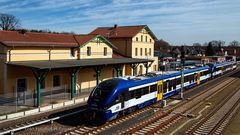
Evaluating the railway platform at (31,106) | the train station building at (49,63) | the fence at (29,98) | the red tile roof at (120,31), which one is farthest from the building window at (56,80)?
the red tile roof at (120,31)

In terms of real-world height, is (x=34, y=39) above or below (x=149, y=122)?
above

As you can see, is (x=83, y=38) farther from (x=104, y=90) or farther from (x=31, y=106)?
(x=104, y=90)

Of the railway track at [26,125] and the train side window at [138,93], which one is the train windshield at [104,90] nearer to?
the train side window at [138,93]

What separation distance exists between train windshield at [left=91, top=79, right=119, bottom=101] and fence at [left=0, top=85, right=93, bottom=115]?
6.39 meters

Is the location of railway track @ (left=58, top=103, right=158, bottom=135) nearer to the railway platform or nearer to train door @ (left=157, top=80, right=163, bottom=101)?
the railway platform

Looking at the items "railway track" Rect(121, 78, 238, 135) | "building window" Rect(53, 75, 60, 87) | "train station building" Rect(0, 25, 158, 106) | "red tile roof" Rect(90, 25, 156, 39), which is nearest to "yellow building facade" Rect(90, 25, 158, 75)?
"red tile roof" Rect(90, 25, 156, 39)

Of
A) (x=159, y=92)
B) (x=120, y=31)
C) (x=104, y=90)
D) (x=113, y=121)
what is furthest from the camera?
(x=120, y=31)

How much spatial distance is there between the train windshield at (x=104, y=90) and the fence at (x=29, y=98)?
6391 millimetres

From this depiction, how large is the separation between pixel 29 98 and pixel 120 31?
2472cm

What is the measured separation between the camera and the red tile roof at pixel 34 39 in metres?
24.3

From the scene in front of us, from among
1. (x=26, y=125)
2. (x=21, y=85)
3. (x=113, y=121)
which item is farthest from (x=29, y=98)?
(x=113, y=121)

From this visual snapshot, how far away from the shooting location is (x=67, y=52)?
2983cm

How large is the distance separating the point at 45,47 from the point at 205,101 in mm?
16029

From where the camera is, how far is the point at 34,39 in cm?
2700
